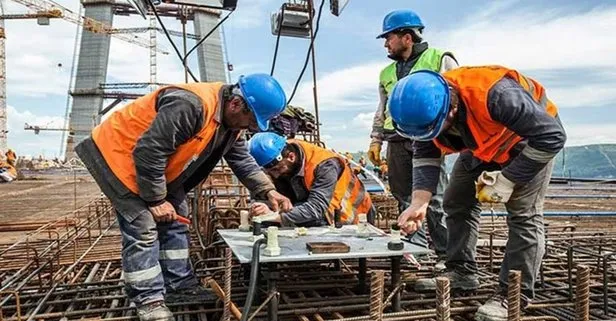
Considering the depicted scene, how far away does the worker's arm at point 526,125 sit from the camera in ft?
7.64

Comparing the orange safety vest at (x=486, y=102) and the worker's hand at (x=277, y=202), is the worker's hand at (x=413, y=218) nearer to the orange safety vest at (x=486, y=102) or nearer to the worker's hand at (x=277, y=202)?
the orange safety vest at (x=486, y=102)

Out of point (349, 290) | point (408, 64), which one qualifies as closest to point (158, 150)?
point (349, 290)

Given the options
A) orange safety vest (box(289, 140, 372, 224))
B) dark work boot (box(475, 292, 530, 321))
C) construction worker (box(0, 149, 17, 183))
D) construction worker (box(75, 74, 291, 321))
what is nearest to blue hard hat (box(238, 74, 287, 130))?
construction worker (box(75, 74, 291, 321))

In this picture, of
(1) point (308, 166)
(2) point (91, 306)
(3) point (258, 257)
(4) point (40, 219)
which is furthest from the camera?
(4) point (40, 219)

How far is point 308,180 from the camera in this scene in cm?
404

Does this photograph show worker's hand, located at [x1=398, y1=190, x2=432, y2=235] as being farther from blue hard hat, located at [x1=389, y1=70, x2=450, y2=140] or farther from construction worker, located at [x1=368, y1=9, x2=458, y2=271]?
construction worker, located at [x1=368, y1=9, x2=458, y2=271]

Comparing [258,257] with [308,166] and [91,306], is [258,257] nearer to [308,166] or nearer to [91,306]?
[91,306]

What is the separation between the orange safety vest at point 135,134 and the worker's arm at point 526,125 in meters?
1.41

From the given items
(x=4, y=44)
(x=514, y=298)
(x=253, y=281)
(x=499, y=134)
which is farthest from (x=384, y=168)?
(x=4, y=44)

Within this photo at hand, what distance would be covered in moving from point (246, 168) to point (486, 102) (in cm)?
173

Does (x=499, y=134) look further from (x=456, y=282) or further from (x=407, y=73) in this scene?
(x=407, y=73)

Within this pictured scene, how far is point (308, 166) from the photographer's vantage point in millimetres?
4035

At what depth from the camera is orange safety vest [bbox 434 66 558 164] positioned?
246 cm

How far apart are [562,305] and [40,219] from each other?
7.27 metres
